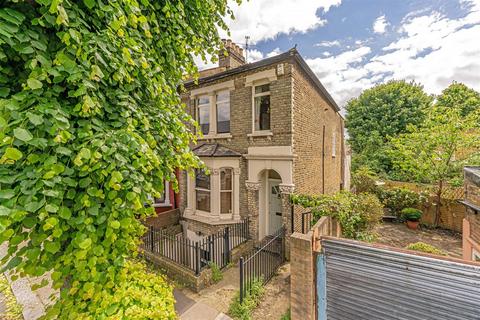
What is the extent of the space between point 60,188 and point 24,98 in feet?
3.27

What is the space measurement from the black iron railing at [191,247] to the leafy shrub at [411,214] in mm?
10099

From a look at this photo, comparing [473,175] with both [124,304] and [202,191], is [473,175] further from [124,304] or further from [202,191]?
[202,191]

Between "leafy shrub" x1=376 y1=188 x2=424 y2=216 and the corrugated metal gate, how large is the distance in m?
12.2

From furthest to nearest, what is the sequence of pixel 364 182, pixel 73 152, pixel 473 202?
pixel 364 182 → pixel 473 202 → pixel 73 152

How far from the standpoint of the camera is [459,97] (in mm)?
24281

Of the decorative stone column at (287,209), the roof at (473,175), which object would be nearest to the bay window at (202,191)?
the decorative stone column at (287,209)

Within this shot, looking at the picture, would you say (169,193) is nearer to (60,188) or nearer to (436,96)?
(60,188)

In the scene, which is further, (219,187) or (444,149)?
(444,149)

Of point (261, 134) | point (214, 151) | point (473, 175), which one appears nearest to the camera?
point (473, 175)

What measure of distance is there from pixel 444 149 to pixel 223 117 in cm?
1272

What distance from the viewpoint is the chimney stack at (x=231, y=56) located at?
10.4 m

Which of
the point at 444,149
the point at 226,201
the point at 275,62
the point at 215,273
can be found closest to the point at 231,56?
the point at 275,62

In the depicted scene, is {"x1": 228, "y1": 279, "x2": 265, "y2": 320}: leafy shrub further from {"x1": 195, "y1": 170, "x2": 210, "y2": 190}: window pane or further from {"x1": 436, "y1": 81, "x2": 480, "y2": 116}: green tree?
{"x1": 436, "y1": 81, "x2": 480, "y2": 116}: green tree

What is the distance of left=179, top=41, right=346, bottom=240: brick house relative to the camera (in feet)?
25.6
